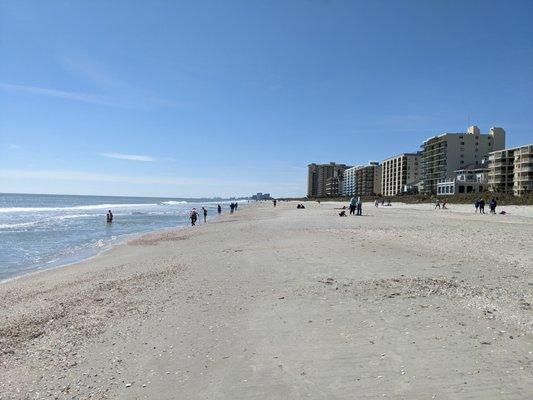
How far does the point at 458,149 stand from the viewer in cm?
12162

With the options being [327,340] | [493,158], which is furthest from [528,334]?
[493,158]

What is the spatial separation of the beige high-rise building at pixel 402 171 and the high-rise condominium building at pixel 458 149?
72.9 ft

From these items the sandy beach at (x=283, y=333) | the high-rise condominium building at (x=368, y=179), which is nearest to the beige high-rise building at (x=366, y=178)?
the high-rise condominium building at (x=368, y=179)

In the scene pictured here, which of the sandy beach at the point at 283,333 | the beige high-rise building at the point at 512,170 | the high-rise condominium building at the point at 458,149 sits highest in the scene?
the high-rise condominium building at the point at 458,149

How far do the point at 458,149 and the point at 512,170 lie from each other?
22126 mm

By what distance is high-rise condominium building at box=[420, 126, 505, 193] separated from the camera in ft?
397

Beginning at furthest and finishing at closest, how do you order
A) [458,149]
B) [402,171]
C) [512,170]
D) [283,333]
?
1. [402,171]
2. [458,149]
3. [512,170]
4. [283,333]

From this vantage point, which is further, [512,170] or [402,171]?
[402,171]

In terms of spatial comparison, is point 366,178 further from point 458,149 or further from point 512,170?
point 512,170

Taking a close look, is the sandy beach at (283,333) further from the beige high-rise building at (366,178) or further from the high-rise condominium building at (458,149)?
the beige high-rise building at (366,178)

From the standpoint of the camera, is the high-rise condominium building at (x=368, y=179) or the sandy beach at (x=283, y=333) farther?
the high-rise condominium building at (x=368, y=179)

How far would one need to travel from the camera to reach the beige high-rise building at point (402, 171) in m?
153

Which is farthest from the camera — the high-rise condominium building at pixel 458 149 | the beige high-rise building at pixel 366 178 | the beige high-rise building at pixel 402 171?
the beige high-rise building at pixel 366 178

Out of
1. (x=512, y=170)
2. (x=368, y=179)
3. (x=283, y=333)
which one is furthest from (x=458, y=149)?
(x=283, y=333)
